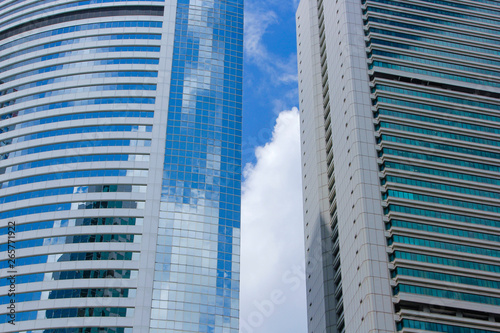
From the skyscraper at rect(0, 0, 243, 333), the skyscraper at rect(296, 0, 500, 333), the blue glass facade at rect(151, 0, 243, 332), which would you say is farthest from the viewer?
the blue glass facade at rect(151, 0, 243, 332)

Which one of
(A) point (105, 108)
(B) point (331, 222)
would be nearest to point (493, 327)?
(B) point (331, 222)

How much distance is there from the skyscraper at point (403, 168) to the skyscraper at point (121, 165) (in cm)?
1813

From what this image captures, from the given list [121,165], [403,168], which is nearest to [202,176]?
[121,165]

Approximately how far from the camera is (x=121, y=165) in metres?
126

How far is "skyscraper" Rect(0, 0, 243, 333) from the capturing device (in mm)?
115325

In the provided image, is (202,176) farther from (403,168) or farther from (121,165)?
(403,168)

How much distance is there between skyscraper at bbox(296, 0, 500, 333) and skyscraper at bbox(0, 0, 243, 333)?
59.5 feet

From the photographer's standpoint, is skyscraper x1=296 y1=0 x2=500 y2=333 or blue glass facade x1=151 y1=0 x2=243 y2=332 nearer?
skyscraper x1=296 y1=0 x2=500 y2=333

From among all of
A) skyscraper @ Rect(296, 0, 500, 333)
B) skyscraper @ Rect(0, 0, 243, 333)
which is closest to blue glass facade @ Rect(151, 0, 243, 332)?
skyscraper @ Rect(0, 0, 243, 333)

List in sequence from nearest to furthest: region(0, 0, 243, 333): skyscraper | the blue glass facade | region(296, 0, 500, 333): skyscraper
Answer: region(296, 0, 500, 333): skyscraper
region(0, 0, 243, 333): skyscraper
the blue glass facade

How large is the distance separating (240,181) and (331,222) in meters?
18.1

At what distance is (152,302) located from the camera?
114 metres

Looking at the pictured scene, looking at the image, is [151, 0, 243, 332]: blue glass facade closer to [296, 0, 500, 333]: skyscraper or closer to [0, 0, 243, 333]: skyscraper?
[0, 0, 243, 333]: skyscraper

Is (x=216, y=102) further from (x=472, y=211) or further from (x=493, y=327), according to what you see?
(x=493, y=327)
